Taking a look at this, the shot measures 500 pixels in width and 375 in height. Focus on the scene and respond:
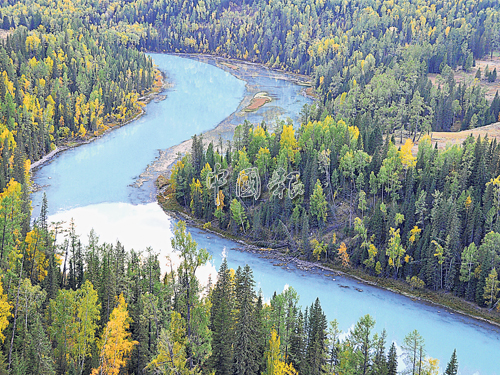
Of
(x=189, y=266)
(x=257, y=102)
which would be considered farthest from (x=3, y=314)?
(x=257, y=102)

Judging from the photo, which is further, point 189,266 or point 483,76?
point 483,76

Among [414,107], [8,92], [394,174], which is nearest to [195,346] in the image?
[394,174]

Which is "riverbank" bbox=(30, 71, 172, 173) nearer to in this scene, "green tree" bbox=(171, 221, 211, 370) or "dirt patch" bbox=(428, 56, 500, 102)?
"dirt patch" bbox=(428, 56, 500, 102)

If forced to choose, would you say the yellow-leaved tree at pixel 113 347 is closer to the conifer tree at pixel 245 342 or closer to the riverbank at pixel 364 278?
the conifer tree at pixel 245 342

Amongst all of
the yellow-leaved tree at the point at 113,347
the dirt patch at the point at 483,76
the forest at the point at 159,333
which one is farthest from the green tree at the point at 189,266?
the dirt patch at the point at 483,76

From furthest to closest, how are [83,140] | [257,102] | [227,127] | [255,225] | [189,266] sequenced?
[257,102] < [227,127] < [83,140] < [255,225] < [189,266]

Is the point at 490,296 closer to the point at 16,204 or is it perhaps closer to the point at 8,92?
the point at 16,204

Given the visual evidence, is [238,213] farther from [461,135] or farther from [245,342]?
[461,135]

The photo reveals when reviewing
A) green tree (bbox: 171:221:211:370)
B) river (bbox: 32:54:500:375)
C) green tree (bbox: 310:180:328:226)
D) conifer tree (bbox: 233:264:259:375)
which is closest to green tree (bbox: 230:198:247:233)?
river (bbox: 32:54:500:375)
